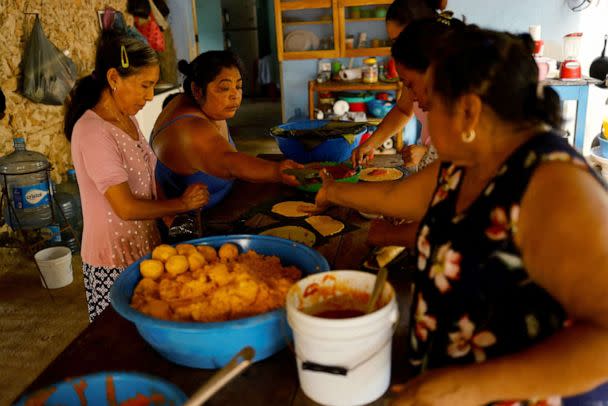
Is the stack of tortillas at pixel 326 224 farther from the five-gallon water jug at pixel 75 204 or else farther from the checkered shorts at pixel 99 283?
the five-gallon water jug at pixel 75 204

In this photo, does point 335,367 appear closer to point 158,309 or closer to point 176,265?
point 158,309

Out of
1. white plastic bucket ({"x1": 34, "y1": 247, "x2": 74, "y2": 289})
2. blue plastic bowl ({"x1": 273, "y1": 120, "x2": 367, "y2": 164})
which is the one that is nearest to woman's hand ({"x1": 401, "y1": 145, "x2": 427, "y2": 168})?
blue plastic bowl ({"x1": 273, "y1": 120, "x2": 367, "y2": 164})

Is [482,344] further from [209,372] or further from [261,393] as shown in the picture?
[209,372]

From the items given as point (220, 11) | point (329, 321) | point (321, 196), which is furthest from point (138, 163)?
point (220, 11)

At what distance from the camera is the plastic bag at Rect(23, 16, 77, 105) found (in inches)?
170

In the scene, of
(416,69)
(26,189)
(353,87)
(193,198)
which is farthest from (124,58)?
(353,87)

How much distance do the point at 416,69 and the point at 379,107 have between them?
4544mm

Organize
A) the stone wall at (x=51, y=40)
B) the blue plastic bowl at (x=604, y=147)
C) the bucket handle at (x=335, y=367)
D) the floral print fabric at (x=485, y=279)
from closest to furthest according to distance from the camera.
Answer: the floral print fabric at (x=485, y=279) < the bucket handle at (x=335, y=367) < the stone wall at (x=51, y=40) < the blue plastic bowl at (x=604, y=147)

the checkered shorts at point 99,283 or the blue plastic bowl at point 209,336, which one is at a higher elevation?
the blue plastic bowl at point 209,336

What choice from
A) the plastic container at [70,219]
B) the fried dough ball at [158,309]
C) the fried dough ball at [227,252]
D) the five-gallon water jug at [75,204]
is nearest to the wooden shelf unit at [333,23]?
the five-gallon water jug at [75,204]

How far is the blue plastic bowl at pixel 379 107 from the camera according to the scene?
645 cm

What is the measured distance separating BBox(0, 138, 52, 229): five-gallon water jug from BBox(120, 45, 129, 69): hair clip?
7.34ft

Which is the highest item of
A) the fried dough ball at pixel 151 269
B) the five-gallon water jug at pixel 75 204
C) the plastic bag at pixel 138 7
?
the plastic bag at pixel 138 7

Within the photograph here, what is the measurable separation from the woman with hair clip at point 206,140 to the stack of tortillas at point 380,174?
1.76 ft
